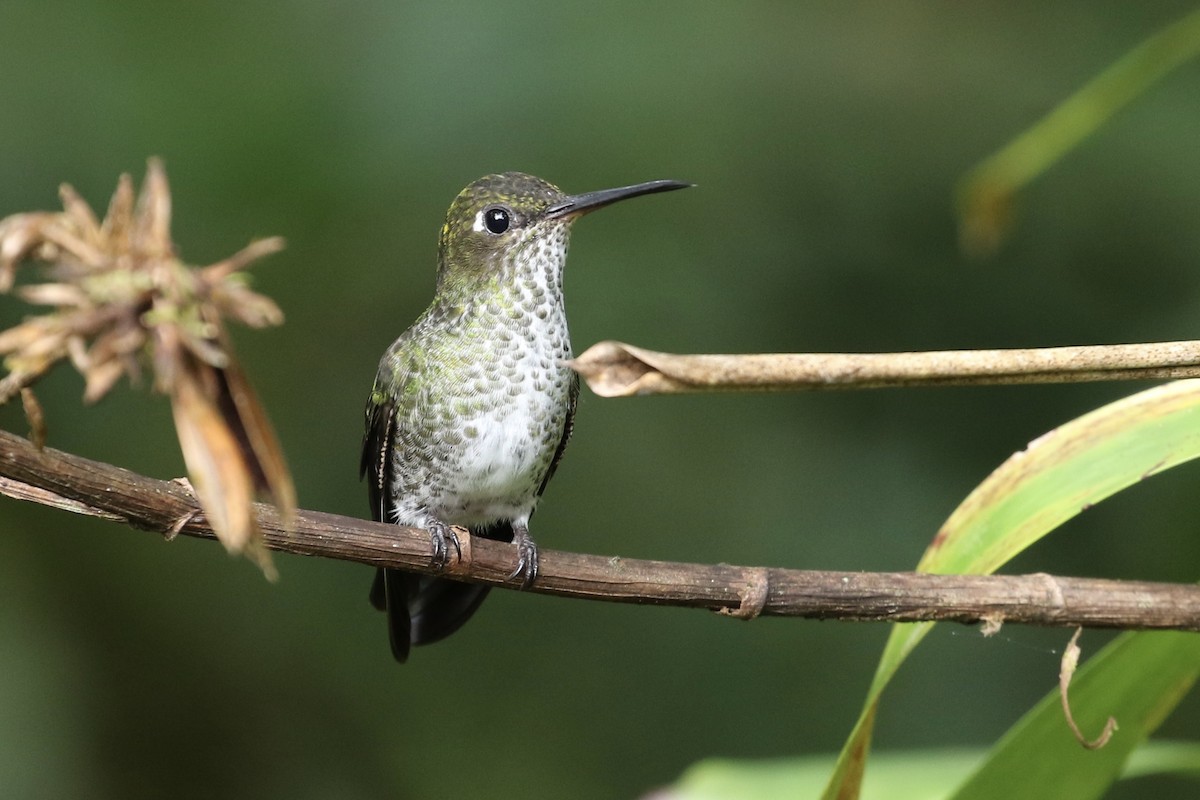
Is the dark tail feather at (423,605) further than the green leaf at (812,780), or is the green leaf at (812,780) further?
the dark tail feather at (423,605)

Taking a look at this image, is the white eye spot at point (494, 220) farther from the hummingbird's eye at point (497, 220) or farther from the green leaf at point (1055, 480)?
the green leaf at point (1055, 480)

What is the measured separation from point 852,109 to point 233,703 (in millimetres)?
3004

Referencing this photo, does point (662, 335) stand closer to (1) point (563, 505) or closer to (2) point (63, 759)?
(1) point (563, 505)

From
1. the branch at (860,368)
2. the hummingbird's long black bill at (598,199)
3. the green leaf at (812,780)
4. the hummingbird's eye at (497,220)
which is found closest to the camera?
the branch at (860,368)

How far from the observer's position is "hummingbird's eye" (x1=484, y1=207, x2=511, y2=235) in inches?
115

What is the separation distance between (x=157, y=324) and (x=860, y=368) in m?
0.64

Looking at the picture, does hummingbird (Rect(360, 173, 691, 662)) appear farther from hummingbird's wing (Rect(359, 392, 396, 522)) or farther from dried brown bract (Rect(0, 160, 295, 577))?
dried brown bract (Rect(0, 160, 295, 577))

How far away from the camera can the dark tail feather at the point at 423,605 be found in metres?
3.00

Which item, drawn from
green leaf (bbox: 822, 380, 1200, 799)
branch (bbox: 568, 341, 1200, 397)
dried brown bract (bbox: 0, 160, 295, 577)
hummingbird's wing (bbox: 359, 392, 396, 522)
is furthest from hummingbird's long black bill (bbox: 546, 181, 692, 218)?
dried brown bract (bbox: 0, 160, 295, 577)

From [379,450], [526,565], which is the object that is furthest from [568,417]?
[526,565]

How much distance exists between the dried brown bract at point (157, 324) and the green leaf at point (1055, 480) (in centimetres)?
108

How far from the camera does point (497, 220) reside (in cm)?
293

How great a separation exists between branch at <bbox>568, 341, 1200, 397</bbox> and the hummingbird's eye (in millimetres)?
1819

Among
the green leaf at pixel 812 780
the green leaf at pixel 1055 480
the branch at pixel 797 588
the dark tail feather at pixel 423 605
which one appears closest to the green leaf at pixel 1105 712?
the branch at pixel 797 588
